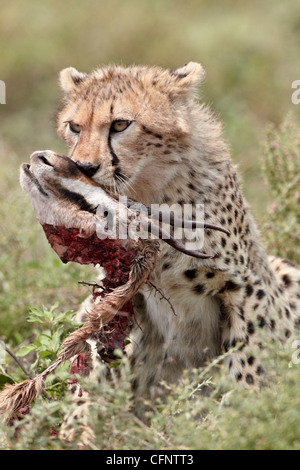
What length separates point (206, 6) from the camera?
1299 cm

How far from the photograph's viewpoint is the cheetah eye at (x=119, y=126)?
3873mm

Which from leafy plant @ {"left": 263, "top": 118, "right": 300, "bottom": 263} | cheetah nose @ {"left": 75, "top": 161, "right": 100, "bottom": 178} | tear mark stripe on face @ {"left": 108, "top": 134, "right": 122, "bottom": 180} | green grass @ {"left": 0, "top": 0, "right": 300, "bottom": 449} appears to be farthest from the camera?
leafy plant @ {"left": 263, "top": 118, "right": 300, "bottom": 263}

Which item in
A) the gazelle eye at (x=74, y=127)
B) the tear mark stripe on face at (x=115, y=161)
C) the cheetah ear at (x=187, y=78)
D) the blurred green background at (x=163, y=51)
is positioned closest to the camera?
the tear mark stripe on face at (x=115, y=161)

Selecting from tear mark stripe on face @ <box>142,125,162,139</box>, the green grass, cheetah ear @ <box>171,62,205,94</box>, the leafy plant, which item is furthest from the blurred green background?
tear mark stripe on face @ <box>142,125,162,139</box>

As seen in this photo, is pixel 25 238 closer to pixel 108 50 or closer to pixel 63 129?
pixel 63 129

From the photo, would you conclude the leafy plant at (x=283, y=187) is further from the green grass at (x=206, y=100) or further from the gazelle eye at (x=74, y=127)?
the gazelle eye at (x=74, y=127)

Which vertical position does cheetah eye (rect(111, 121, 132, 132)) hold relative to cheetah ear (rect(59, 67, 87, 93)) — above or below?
below

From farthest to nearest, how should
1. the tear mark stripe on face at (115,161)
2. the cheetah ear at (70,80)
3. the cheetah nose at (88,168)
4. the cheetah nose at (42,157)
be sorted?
Result: the cheetah ear at (70,80) < the tear mark stripe on face at (115,161) < the cheetah nose at (88,168) < the cheetah nose at (42,157)

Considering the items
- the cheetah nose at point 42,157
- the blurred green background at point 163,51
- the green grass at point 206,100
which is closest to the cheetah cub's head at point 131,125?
the cheetah nose at point 42,157

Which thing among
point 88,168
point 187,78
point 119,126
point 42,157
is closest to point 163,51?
point 187,78

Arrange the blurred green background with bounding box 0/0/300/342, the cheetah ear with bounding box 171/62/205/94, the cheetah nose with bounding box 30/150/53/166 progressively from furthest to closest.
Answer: the blurred green background with bounding box 0/0/300/342
the cheetah ear with bounding box 171/62/205/94
the cheetah nose with bounding box 30/150/53/166

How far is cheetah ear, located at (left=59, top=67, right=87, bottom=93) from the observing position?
4402mm

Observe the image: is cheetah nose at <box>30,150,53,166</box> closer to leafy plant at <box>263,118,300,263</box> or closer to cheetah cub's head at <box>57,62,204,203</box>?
cheetah cub's head at <box>57,62,204,203</box>

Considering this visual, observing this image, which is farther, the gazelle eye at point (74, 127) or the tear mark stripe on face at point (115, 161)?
the gazelle eye at point (74, 127)
